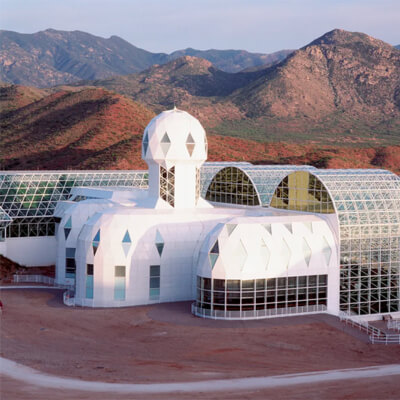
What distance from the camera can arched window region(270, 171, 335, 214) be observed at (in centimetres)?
4850

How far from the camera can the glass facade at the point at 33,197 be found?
6425 centimetres

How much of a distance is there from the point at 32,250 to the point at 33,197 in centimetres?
474

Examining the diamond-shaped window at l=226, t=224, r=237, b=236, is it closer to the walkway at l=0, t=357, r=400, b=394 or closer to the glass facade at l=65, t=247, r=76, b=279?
the walkway at l=0, t=357, r=400, b=394

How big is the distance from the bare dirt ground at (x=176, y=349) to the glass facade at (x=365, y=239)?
3968mm

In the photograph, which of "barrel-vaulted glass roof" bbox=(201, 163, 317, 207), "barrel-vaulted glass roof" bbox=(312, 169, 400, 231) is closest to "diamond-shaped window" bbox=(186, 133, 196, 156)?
"barrel-vaulted glass roof" bbox=(201, 163, 317, 207)

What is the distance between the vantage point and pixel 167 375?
31.1 meters

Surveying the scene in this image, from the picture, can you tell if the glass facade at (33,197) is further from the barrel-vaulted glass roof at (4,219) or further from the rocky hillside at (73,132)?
the rocky hillside at (73,132)

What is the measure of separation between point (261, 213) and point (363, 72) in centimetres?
13510

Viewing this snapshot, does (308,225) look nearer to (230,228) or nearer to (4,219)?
(230,228)

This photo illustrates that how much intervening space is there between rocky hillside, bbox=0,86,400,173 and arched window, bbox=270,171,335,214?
52473 millimetres

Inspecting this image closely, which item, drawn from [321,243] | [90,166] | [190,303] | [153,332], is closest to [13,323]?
[153,332]

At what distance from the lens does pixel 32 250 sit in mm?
64188

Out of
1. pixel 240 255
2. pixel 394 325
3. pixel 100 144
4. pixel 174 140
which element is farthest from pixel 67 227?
pixel 100 144

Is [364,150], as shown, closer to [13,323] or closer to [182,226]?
[182,226]
